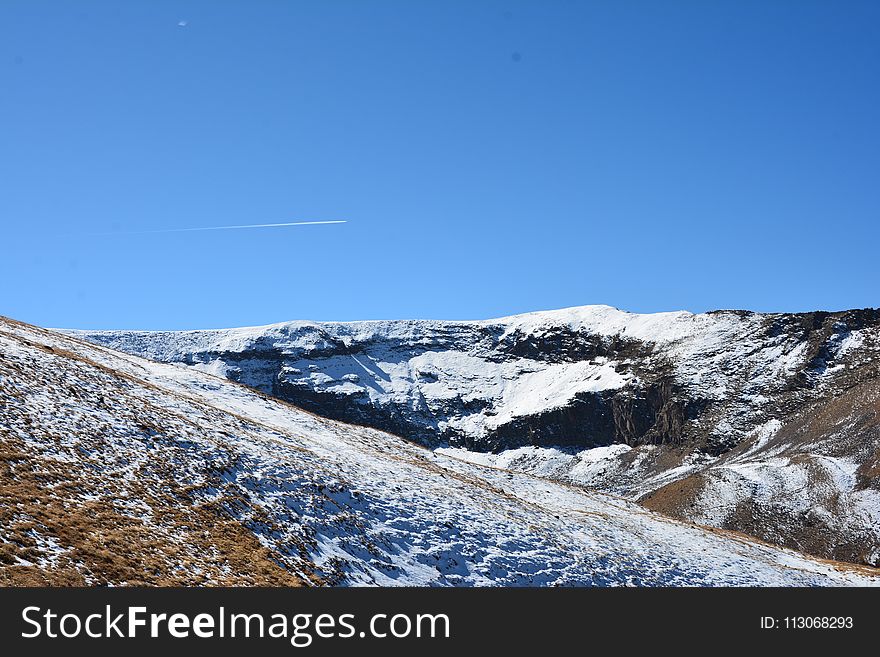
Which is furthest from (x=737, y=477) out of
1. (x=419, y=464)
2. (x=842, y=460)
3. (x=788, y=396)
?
(x=419, y=464)

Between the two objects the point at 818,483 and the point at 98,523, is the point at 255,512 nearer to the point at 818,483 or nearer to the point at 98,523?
the point at 98,523

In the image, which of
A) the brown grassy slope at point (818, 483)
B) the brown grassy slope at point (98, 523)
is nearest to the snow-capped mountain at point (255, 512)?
the brown grassy slope at point (98, 523)

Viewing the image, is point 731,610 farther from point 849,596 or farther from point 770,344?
point 770,344

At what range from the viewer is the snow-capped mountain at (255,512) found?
19.1 meters

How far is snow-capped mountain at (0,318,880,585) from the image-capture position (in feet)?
62.7

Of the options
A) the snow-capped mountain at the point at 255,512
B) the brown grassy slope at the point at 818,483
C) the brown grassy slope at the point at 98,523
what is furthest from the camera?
the brown grassy slope at the point at 818,483

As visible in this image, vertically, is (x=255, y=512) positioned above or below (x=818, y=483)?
above

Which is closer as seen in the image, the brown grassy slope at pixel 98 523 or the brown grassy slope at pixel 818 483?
the brown grassy slope at pixel 98 523

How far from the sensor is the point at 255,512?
969 inches

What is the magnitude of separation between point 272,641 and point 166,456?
13227mm

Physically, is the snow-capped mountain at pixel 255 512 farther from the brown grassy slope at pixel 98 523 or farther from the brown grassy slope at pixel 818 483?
the brown grassy slope at pixel 818 483

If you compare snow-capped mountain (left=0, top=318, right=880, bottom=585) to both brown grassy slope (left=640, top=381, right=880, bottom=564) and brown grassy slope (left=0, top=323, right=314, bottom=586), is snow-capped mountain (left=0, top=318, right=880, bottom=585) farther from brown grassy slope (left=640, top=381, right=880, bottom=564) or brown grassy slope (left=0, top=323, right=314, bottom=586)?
brown grassy slope (left=640, top=381, right=880, bottom=564)

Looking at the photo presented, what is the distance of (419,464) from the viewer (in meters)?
40.7

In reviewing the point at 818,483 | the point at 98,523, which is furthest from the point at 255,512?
the point at 818,483
